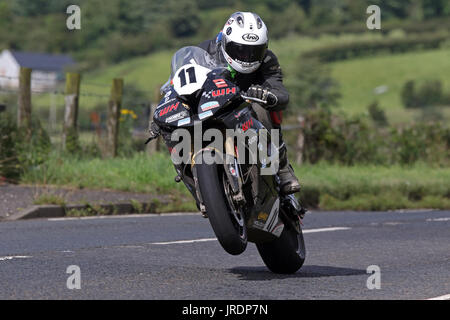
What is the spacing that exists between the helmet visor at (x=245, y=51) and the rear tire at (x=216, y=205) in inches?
39.5

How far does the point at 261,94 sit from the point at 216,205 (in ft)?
3.20

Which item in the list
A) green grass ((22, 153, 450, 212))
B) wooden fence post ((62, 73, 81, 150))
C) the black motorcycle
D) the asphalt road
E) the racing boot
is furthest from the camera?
wooden fence post ((62, 73, 81, 150))

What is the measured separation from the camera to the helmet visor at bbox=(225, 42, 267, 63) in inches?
278

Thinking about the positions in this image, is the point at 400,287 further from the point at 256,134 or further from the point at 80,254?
the point at 80,254

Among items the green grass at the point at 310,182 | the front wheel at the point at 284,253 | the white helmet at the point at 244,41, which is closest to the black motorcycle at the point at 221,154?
the white helmet at the point at 244,41

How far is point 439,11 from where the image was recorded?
6594 inches

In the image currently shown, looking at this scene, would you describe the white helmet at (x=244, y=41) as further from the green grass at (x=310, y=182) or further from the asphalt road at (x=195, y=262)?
the green grass at (x=310, y=182)

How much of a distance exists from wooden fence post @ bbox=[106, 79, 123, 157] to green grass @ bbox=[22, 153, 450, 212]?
3.23 ft

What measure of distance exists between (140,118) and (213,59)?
14203 millimetres

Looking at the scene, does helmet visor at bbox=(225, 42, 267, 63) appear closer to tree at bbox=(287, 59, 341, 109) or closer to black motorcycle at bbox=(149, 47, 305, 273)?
black motorcycle at bbox=(149, 47, 305, 273)

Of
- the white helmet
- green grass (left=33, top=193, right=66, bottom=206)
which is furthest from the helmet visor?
green grass (left=33, top=193, right=66, bottom=206)

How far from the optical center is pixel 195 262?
26.7 feet

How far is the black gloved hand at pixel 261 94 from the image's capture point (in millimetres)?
6934

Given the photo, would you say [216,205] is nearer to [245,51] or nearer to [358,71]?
[245,51]
